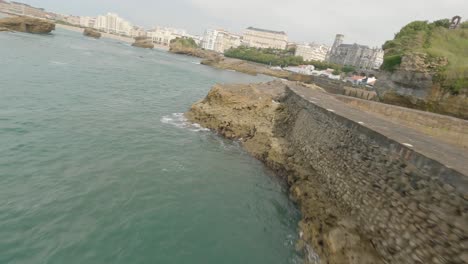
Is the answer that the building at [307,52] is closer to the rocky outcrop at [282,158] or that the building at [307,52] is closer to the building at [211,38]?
the building at [211,38]

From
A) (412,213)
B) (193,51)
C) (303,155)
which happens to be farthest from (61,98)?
(193,51)

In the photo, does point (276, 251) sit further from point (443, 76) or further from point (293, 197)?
point (443, 76)

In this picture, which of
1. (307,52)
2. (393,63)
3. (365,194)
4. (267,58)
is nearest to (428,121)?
(365,194)

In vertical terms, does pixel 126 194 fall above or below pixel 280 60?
below

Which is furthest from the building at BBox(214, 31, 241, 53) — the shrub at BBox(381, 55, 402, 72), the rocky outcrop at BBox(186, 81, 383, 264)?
the rocky outcrop at BBox(186, 81, 383, 264)

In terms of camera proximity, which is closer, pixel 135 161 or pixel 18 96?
pixel 135 161

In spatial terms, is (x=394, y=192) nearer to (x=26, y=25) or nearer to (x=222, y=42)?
(x=26, y=25)

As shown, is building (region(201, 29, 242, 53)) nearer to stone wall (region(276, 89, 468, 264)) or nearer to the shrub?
the shrub
